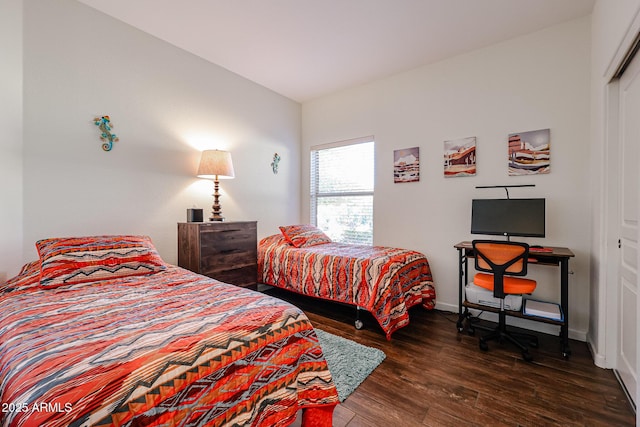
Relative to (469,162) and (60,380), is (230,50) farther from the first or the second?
(60,380)

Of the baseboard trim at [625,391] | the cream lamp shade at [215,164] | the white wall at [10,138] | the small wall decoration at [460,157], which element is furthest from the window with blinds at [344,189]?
the white wall at [10,138]

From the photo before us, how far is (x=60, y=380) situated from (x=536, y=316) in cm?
286

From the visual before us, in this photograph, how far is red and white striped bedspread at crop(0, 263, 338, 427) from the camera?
75cm

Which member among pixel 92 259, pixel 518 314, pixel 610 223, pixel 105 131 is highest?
pixel 105 131

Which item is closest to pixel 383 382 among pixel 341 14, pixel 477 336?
pixel 477 336

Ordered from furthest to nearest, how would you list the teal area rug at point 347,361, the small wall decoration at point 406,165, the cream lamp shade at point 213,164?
the small wall decoration at point 406,165 → the cream lamp shade at point 213,164 → the teal area rug at point 347,361

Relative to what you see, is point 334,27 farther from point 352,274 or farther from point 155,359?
point 155,359

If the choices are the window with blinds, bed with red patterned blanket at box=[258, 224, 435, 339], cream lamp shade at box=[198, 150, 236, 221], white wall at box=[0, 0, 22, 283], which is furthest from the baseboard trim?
white wall at box=[0, 0, 22, 283]

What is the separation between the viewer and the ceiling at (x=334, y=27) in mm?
2279

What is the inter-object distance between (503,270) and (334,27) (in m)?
2.55

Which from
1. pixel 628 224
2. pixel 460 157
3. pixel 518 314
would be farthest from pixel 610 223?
pixel 460 157

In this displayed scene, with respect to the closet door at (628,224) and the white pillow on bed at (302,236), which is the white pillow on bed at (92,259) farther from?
the closet door at (628,224)

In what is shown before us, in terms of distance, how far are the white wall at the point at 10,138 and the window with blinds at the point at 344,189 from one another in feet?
10.2

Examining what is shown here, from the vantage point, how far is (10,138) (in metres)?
1.95
